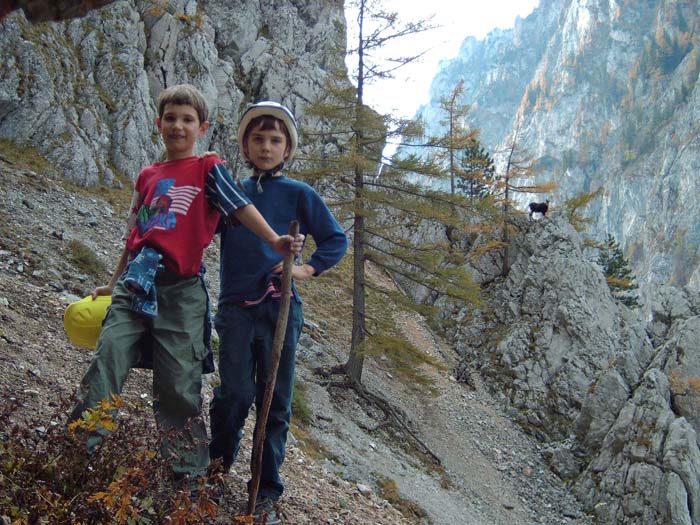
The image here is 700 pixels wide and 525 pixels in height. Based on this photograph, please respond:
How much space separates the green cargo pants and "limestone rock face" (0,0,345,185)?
10.4 meters

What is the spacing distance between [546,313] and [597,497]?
289 inches

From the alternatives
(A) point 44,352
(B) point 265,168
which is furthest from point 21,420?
(B) point 265,168

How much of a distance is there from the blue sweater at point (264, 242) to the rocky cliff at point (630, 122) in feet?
262

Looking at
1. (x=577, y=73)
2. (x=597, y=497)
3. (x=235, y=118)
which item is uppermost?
(x=577, y=73)

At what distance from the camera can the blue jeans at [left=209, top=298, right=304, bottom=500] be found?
3164mm

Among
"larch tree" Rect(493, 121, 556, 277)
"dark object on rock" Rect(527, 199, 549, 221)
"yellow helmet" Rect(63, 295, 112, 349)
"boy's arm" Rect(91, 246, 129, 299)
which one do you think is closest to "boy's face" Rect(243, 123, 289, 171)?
"boy's arm" Rect(91, 246, 129, 299)

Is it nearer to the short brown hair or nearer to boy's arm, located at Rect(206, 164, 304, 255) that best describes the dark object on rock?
the short brown hair

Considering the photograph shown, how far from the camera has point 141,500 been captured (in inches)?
94.7

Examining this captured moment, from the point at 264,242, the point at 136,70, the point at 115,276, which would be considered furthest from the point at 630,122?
the point at 115,276

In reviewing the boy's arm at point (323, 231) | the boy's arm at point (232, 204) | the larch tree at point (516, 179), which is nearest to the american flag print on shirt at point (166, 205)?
the boy's arm at point (232, 204)

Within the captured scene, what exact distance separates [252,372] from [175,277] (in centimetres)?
78

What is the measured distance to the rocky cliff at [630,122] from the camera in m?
91.4

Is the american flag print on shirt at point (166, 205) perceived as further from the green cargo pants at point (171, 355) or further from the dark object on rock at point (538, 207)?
the dark object on rock at point (538, 207)

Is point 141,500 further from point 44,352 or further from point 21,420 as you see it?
point 44,352
